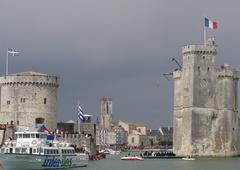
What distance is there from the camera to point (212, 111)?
308ft

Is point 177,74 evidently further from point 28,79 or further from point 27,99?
point 27,99

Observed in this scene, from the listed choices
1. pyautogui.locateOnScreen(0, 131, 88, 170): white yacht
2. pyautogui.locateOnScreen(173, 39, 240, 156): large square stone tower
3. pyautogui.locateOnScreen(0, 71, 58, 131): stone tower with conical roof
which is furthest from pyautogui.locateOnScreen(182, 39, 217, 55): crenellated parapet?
pyautogui.locateOnScreen(0, 131, 88, 170): white yacht

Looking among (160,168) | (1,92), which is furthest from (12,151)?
(1,92)

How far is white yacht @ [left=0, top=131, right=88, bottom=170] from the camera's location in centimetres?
5091

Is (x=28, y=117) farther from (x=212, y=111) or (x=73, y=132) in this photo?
(x=212, y=111)

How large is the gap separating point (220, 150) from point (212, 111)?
522 cm

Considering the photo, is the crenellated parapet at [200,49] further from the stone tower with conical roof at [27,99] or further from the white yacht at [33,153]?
the white yacht at [33,153]

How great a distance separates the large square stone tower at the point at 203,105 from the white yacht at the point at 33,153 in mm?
36754

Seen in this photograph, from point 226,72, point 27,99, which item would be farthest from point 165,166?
point 226,72

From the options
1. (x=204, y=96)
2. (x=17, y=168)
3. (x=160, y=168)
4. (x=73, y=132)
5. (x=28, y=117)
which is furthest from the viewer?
(x=204, y=96)

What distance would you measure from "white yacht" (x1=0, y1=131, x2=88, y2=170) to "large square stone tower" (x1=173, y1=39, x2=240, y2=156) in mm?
36754

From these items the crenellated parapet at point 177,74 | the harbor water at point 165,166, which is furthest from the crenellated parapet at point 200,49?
the harbor water at point 165,166

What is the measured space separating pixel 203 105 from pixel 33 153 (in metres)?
44.0

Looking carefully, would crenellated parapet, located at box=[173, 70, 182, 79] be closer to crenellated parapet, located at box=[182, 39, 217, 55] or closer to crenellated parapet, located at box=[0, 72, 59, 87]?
crenellated parapet, located at box=[182, 39, 217, 55]
